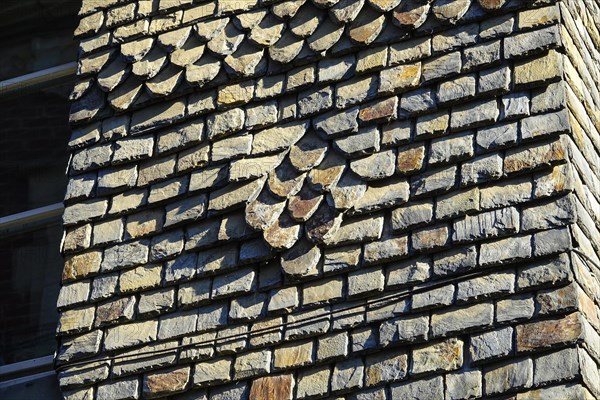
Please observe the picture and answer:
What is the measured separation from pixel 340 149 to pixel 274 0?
0.95 metres

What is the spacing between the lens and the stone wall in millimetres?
5289

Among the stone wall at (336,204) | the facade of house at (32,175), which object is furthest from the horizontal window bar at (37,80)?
the stone wall at (336,204)

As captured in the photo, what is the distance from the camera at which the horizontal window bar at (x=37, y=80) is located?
24.3 feet

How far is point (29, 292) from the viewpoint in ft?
24.4

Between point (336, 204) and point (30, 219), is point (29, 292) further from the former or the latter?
point (336, 204)

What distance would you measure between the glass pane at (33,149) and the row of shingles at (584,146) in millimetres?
3319

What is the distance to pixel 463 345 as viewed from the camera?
5254 mm

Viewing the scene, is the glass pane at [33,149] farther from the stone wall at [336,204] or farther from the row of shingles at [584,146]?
the row of shingles at [584,146]

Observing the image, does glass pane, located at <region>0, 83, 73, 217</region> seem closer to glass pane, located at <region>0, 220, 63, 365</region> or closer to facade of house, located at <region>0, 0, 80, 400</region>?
facade of house, located at <region>0, 0, 80, 400</region>

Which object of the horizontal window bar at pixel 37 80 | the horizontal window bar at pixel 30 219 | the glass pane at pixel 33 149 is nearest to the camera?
the horizontal window bar at pixel 30 219

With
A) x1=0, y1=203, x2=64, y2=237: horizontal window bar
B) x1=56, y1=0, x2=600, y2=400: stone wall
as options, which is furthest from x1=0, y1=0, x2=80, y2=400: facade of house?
x1=56, y1=0, x2=600, y2=400: stone wall

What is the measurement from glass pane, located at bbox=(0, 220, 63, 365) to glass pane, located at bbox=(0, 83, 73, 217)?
32cm

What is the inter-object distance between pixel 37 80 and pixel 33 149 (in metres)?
0.73

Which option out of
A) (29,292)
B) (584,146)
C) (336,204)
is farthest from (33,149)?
(584,146)
